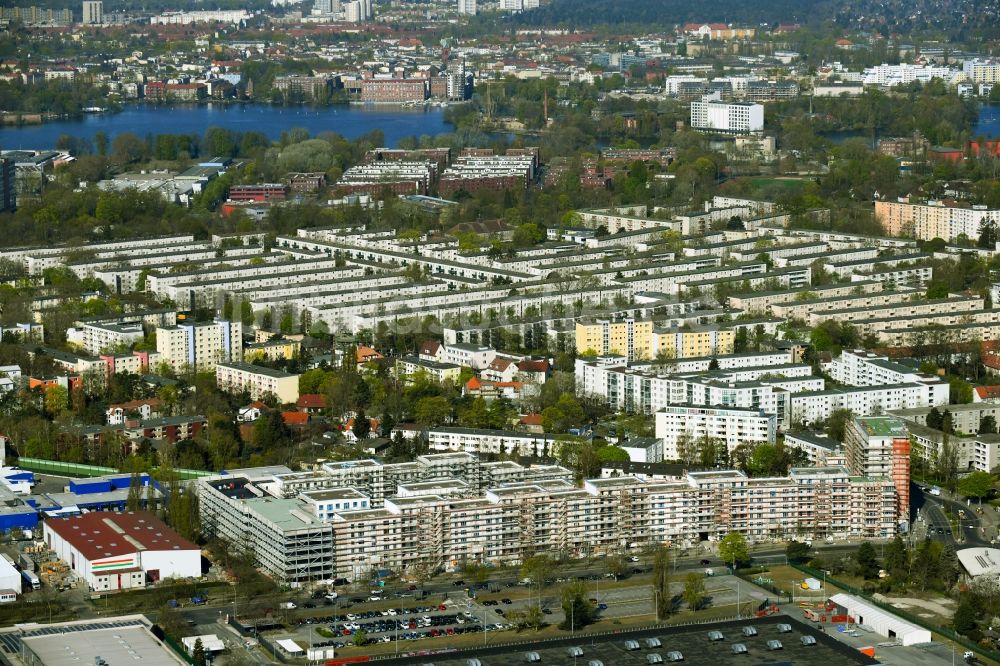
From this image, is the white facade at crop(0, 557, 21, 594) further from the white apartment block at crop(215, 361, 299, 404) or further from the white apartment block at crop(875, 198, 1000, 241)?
the white apartment block at crop(875, 198, 1000, 241)

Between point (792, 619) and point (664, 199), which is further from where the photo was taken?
point (664, 199)

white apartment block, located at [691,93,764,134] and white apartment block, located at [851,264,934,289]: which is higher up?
white apartment block, located at [691,93,764,134]

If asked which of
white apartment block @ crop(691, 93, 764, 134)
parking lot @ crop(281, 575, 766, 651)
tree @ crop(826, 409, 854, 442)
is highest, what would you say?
white apartment block @ crop(691, 93, 764, 134)

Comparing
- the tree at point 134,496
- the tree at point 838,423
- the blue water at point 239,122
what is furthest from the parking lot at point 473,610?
the blue water at point 239,122

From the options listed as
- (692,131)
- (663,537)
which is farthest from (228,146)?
(663,537)

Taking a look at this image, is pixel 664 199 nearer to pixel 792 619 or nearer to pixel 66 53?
pixel 792 619

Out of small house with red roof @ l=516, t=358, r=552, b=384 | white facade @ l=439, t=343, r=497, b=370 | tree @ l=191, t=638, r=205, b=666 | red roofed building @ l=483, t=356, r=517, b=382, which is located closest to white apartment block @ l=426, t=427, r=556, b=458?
small house with red roof @ l=516, t=358, r=552, b=384
